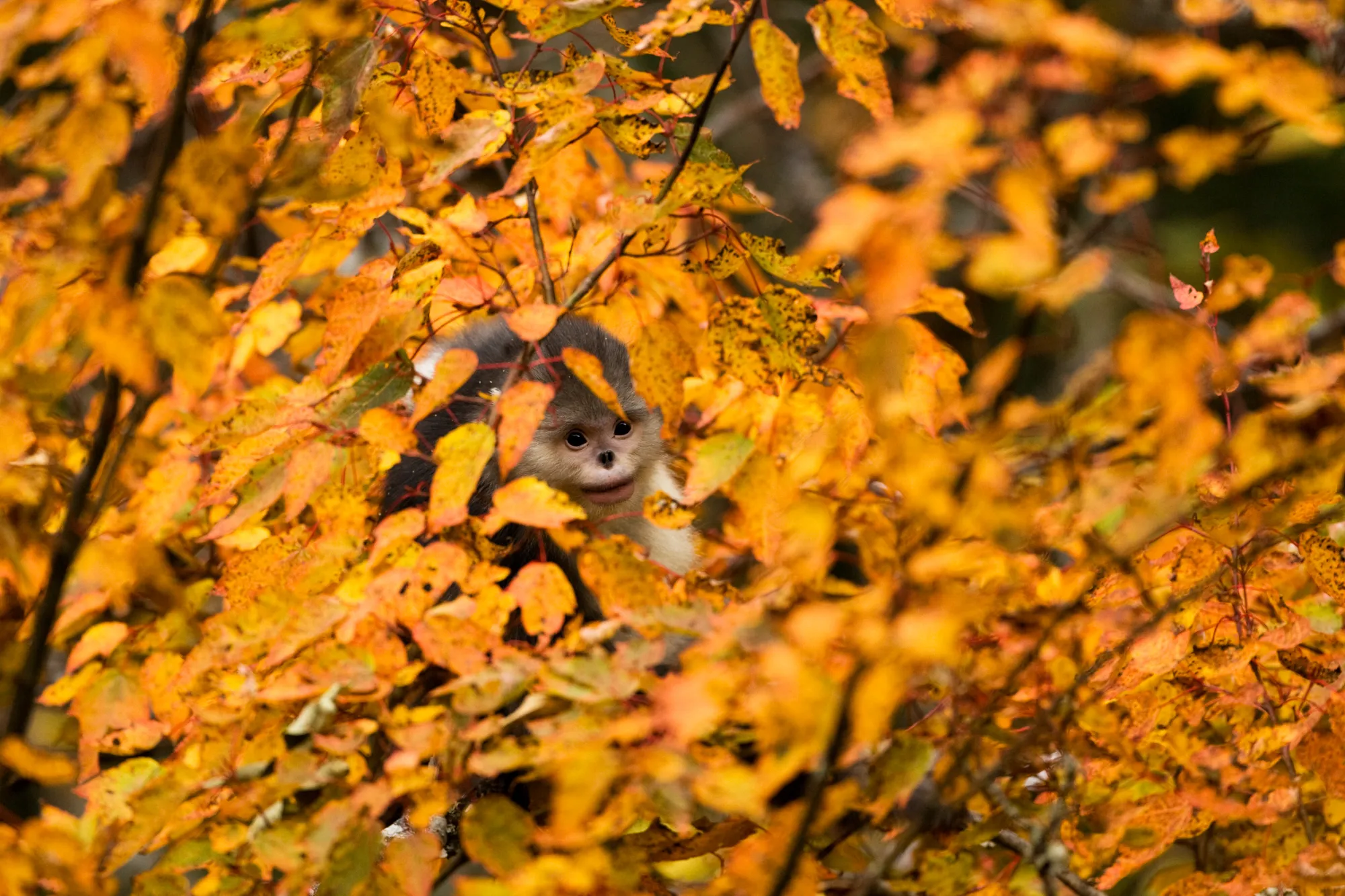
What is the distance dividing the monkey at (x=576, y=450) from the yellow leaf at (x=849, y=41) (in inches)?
65.5

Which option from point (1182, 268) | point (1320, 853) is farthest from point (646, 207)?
point (1182, 268)

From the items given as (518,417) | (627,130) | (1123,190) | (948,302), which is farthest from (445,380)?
(948,302)

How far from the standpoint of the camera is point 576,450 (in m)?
3.78

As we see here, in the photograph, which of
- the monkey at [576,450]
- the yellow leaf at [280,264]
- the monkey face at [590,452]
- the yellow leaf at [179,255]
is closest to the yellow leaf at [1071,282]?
the yellow leaf at [280,264]

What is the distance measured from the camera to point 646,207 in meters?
2.03

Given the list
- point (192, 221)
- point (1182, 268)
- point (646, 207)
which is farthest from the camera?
point (1182, 268)

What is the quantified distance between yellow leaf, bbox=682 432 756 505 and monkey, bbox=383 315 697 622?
136cm

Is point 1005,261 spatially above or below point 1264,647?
above

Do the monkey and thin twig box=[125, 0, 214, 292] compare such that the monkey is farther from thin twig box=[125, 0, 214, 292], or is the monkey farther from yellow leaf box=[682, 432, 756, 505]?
thin twig box=[125, 0, 214, 292]

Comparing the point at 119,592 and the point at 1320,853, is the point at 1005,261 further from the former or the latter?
the point at 119,592

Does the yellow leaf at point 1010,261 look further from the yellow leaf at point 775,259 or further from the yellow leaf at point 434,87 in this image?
the yellow leaf at point 434,87

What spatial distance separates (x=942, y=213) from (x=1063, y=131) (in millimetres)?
281

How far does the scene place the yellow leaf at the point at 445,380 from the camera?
1.93 m

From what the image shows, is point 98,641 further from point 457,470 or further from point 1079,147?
point 1079,147
